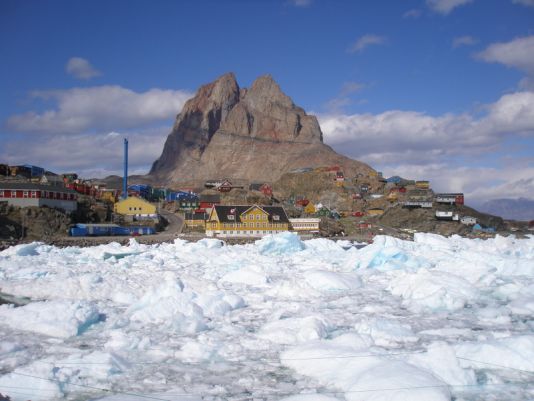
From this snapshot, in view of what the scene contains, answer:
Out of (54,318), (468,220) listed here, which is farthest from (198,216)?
(54,318)

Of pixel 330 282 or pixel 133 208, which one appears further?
pixel 133 208

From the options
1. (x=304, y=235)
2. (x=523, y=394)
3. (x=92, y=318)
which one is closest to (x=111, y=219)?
(x=304, y=235)

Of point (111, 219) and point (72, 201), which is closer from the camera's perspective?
point (72, 201)

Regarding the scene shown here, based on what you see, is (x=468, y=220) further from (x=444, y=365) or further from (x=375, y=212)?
(x=444, y=365)

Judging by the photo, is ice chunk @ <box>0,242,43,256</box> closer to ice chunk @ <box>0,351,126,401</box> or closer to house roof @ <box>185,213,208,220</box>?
ice chunk @ <box>0,351,126,401</box>

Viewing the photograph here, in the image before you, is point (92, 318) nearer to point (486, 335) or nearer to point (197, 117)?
point (486, 335)

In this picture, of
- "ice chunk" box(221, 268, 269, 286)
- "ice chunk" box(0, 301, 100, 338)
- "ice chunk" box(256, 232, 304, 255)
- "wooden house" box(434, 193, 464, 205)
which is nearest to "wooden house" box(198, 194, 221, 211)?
"wooden house" box(434, 193, 464, 205)
